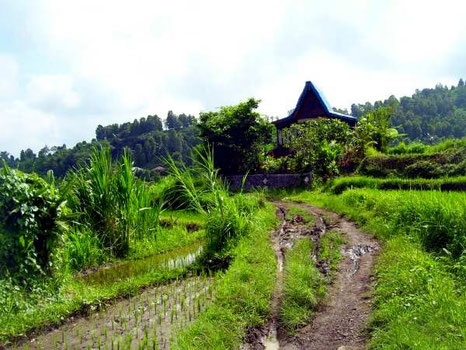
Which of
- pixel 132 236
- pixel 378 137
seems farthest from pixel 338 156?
pixel 132 236

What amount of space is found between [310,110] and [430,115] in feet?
124

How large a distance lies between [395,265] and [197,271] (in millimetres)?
3406

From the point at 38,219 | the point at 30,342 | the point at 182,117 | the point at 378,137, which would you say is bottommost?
the point at 30,342

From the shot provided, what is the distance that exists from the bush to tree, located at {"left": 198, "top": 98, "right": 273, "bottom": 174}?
13.4m

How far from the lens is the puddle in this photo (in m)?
7.46

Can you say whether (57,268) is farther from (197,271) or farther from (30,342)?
(197,271)

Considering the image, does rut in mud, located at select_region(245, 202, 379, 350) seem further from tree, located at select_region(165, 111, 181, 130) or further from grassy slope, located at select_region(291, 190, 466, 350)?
tree, located at select_region(165, 111, 181, 130)

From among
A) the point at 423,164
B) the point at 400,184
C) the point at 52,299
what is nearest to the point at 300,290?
the point at 52,299

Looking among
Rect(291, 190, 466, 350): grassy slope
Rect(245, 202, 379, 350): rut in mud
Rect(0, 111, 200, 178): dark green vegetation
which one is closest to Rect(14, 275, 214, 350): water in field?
Rect(245, 202, 379, 350): rut in mud

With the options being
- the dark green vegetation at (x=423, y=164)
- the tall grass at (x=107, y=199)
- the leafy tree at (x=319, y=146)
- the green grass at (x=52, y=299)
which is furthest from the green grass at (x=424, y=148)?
the green grass at (x=52, y=299)

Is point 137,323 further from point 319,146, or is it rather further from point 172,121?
point 172,121

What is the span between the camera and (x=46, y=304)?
18.3 feet

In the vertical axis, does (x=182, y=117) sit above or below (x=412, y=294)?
above

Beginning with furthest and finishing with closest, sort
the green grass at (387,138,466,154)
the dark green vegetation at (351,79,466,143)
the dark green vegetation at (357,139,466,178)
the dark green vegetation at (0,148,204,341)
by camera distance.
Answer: the dark green vegetation at (351,79,466,143) → the green grass at (387,138,466,154) → the dark green vegetation at (357,139,466,178) → the dark green vegetation at (0,148,204,341)
